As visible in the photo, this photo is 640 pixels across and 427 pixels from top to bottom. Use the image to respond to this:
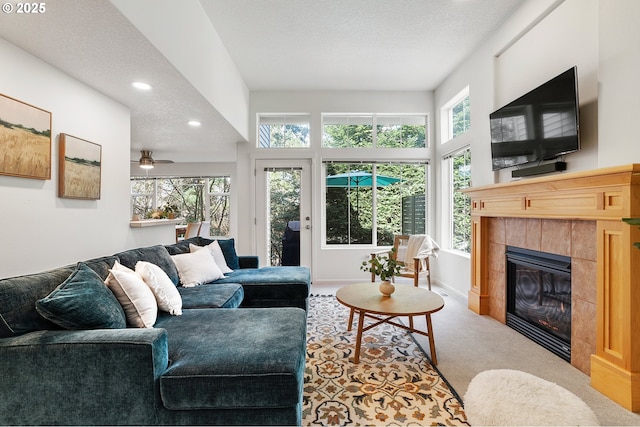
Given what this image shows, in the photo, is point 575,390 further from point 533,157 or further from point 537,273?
point 533,157

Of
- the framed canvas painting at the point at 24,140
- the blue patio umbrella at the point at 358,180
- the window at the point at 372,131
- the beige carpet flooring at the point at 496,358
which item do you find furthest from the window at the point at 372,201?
the framed canvas painting at the point at 24,140

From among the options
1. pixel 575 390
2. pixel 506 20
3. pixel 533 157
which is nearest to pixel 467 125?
pixel 506 20

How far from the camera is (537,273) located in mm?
2648

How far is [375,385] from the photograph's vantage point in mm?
1939

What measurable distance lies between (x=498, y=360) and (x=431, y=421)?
99cm

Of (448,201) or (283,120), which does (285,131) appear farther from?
(448,201)

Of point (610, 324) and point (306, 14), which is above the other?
point (306, 14)

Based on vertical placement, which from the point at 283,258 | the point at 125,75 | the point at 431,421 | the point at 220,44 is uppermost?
the point at 220,44

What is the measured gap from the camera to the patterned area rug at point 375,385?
5.38 ft

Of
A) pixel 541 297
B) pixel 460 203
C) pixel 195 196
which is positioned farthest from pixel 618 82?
pixel 195 196

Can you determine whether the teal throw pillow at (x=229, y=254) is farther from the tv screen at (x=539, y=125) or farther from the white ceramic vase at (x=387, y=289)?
the tv screen at (x=539, y=125)

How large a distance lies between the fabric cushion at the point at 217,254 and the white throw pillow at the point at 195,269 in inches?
6.8

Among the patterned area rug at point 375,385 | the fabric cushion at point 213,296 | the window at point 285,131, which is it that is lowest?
the patterned area rug at point 375,385

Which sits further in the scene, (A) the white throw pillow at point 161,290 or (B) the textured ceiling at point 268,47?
(A) the white throw pillow at point 161,290
